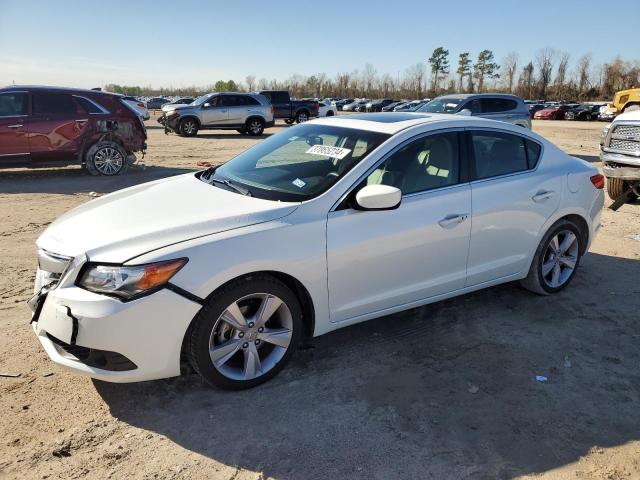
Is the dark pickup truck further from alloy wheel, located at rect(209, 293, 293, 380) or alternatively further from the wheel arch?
alloy wheel, located at rect(209, 293, 293, 380)

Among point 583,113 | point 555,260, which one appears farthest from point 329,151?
point 583,113

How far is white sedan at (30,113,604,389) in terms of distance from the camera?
2.90m

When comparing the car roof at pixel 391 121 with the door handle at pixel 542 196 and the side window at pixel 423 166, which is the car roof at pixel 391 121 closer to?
the side window at pixel 423 166

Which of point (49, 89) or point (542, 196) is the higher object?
point (49, 89)

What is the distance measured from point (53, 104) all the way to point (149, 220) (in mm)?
8747

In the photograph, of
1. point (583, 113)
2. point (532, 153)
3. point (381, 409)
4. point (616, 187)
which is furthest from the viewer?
point (583, 113)

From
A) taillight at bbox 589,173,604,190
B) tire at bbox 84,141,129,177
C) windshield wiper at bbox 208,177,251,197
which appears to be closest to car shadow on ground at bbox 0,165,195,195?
tire at bbox 84,141,129,177

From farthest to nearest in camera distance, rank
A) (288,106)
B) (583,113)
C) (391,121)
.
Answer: (583,113) < (288,106) < (391,121)

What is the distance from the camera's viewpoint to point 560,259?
16.0ft

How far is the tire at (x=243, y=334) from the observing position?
3.04 m

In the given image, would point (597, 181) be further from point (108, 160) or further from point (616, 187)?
point (108, 160)

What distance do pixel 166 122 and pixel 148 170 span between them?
1105 centimetres

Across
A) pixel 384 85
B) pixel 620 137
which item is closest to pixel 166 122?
pixel 620 137

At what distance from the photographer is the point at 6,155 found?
402 inches
